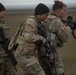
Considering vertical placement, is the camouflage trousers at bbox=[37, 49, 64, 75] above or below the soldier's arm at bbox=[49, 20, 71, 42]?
below

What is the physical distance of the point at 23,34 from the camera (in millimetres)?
6359

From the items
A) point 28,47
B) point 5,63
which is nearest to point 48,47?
point 28,47

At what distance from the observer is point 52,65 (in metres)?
6.88

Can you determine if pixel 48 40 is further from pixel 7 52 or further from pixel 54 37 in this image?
pixel 7 52

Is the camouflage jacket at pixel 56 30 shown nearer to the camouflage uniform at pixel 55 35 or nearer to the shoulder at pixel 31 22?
the camouflage uniform at pixel 55 35

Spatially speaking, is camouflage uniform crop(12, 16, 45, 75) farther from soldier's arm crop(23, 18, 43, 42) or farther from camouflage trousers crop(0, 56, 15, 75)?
camouflage trousers crop(0, 56, 15, 75)

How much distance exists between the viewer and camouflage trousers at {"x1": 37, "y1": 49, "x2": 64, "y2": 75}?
687 cm

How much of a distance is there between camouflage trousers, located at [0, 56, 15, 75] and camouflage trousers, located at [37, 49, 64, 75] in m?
0.94

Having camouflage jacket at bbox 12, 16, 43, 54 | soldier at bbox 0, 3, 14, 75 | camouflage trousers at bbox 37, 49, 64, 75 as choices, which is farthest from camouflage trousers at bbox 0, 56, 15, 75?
camouflage jacket at bbox 12, 16, 43, 54

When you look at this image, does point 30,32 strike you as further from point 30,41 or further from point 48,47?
point 48,47

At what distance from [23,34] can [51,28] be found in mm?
681

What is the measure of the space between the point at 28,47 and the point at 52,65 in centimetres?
74

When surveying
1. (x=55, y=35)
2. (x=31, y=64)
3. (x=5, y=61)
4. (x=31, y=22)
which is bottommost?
(x=5, y=61)

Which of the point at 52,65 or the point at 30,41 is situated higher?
the point at 30,41
